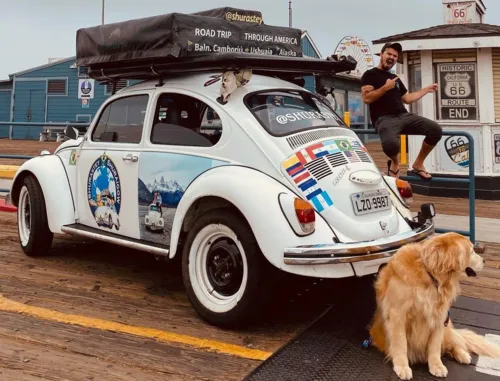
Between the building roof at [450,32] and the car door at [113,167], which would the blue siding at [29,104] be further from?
the car door at [113,167]

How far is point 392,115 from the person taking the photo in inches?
223

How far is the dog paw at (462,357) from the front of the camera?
114 inches

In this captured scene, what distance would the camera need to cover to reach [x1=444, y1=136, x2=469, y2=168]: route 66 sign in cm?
986

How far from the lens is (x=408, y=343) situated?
9.25 feet

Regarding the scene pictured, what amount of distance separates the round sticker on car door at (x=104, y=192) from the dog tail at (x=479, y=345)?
291 centimetres

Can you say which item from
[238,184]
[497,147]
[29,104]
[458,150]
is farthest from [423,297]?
[29,104]

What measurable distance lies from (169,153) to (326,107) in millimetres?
1479

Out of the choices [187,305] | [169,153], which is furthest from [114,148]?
[187,305]

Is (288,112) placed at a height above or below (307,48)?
below

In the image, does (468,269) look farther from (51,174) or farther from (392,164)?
(51,174)

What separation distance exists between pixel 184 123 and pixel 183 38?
706 mm

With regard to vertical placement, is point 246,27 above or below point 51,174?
above

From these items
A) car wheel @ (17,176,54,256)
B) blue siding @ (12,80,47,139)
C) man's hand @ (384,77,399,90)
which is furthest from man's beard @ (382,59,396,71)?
blue siding @ (12,80,47,139)

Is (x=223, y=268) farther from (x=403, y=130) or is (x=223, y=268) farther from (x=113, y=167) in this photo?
(x=403, y=130)
